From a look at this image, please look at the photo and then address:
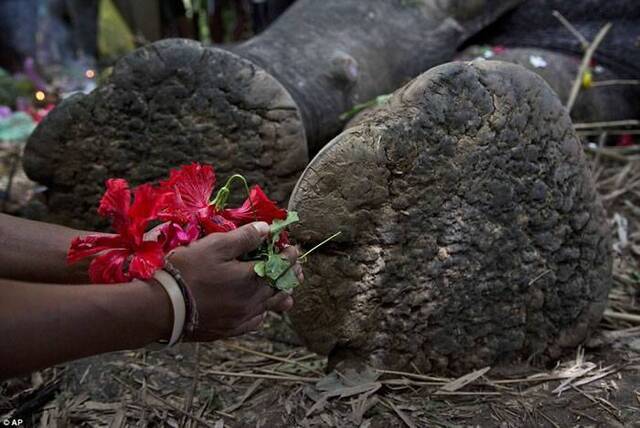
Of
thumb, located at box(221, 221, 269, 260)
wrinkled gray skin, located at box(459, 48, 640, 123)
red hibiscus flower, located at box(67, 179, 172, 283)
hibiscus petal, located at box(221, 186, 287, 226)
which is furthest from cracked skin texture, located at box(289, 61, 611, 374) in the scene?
wrinkled gray skin, located at box(459, 48, 640, 123)

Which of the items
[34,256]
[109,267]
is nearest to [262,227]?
[109,267]

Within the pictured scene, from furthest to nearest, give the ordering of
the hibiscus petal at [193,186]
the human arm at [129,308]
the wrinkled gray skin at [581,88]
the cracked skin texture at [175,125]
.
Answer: the wrinkled gray skin at [581,88]
the cracked skin texture at [175,125]
the hibiscus petal at [193,186]
the human arm at [129,308]

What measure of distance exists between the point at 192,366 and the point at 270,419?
369 mm

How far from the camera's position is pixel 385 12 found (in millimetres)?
3383

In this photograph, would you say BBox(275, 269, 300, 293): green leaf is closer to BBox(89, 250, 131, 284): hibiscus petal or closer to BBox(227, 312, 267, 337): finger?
BBox(227, 312, 267, 337): finger

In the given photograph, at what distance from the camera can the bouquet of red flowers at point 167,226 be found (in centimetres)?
122

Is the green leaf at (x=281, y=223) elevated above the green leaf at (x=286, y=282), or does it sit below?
above

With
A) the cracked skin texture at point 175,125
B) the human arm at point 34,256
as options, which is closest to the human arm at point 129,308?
the human arm at point 34,256

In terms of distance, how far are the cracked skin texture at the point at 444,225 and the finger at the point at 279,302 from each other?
308 mm

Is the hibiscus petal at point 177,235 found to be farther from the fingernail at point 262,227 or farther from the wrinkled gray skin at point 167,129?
the wrinkled gray skin at point 167,129

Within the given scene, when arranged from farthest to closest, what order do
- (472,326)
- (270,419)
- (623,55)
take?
(623,55)
(472,326)
(270,419)

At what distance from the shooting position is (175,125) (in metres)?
2.12

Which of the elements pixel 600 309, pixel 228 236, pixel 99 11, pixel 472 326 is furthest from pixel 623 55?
pixel 99 11

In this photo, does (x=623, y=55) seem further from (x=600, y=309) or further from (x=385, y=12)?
(x=600, y=309)
